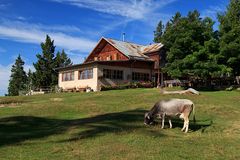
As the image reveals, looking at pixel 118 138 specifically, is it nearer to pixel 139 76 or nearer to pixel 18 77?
pixel 139 76

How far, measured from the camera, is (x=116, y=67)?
50.8 metres

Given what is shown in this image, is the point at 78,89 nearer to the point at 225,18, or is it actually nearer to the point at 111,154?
the point at 225,18

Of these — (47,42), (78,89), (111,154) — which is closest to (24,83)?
(47,42)

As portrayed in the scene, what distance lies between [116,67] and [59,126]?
32342 mm

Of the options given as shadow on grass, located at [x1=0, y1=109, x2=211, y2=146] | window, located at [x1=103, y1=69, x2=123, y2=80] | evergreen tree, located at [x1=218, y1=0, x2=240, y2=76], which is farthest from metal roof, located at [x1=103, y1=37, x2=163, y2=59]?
shadow on grass, located at [x1=0, y1=109, x2=211, y2=146]

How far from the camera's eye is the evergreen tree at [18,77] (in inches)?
3285

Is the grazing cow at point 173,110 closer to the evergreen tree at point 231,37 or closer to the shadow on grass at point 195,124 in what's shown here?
the shadow on grass at point 195,124

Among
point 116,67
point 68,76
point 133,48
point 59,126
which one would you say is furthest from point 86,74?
point 59,126

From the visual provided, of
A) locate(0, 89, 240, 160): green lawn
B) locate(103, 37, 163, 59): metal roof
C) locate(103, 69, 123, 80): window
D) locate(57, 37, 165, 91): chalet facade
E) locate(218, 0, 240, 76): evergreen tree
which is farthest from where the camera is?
locate(103, 37, 163, 59): metal roof

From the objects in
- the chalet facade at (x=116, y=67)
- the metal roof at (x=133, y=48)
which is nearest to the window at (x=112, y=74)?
the chalet facade at (x=116, y=67)

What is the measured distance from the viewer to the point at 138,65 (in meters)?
53.4

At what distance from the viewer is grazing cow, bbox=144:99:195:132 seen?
1714 centimetres

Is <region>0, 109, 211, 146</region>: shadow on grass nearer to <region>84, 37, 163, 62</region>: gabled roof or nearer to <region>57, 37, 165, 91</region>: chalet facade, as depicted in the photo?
<region>57, 37, 165, 91</region>: chalet facade

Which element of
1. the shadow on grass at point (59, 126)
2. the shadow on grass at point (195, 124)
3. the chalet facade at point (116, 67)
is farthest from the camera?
the chalet facade at point (116, 67)
